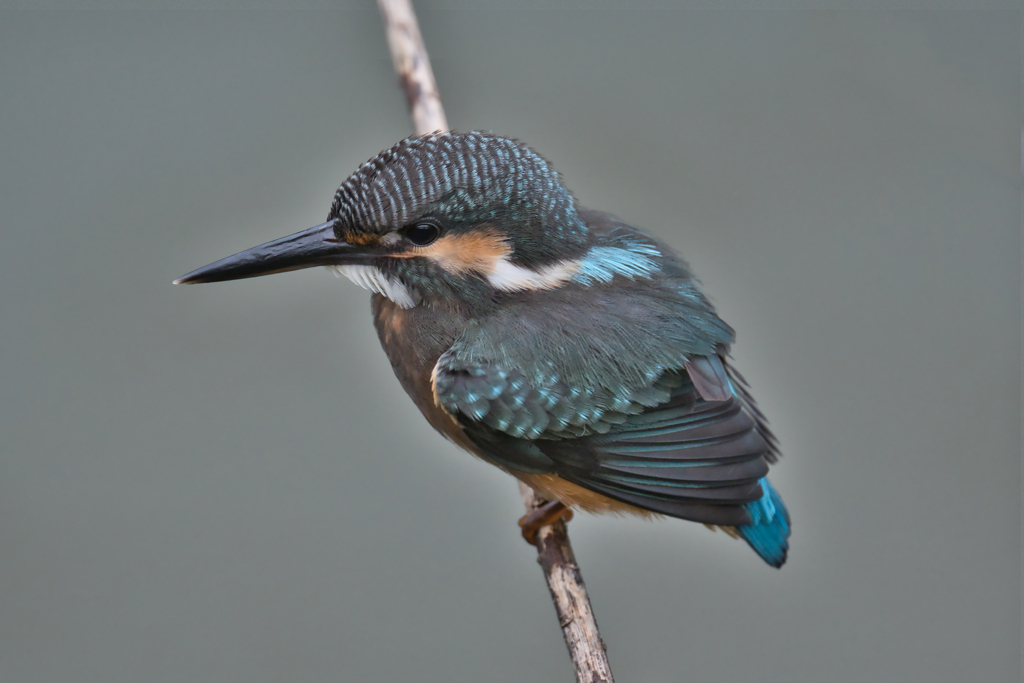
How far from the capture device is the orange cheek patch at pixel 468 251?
59.1 inches

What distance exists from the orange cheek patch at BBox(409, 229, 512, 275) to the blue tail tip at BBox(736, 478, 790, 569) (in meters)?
0.78

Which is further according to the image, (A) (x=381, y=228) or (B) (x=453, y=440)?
(B) (x=453, y=440)

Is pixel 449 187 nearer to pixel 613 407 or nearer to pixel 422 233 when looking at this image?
pixel 422 233

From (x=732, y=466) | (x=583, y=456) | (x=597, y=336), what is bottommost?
(x=732, y=466)

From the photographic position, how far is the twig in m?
1.59

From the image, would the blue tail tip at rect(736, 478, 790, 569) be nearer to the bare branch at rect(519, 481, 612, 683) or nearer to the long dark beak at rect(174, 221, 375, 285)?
the bare branch at rect(519, 481, 612, 683)

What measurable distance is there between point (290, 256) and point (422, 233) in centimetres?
27

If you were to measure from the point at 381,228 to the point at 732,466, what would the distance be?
84cm

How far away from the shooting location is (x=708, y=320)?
170 cm

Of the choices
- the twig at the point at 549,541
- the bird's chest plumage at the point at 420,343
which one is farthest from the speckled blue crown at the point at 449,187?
the twig at the point at 549,541

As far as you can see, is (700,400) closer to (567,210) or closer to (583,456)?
(583,456)

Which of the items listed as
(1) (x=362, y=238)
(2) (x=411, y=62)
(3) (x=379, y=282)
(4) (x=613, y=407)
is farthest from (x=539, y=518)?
(2) (x=411, y=62)

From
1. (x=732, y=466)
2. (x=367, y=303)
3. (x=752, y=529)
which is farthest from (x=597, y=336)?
(x=367, y=303)

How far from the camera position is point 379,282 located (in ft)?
5.20
